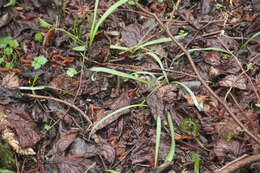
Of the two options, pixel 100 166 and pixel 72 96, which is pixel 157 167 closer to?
pixel 100 166

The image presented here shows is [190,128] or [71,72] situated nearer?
[190,128]

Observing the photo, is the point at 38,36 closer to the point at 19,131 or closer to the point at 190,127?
the point at 19,131

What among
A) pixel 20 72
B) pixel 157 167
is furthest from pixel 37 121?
pixel 157 167

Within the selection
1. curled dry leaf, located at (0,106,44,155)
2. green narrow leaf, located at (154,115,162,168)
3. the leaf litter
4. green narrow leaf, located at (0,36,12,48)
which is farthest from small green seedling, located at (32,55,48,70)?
green narrow leaf, located at (154,115,162,168)

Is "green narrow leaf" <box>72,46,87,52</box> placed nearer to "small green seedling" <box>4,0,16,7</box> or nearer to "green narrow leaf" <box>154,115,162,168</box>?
"small green seedling" <box>4,0,16,7</box>

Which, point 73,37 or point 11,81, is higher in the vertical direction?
point 73,37

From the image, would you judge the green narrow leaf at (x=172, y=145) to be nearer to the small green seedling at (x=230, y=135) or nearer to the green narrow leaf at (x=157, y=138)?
the green narrow leaf at (x=157, y=138)

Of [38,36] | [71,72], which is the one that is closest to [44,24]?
[38,36]
